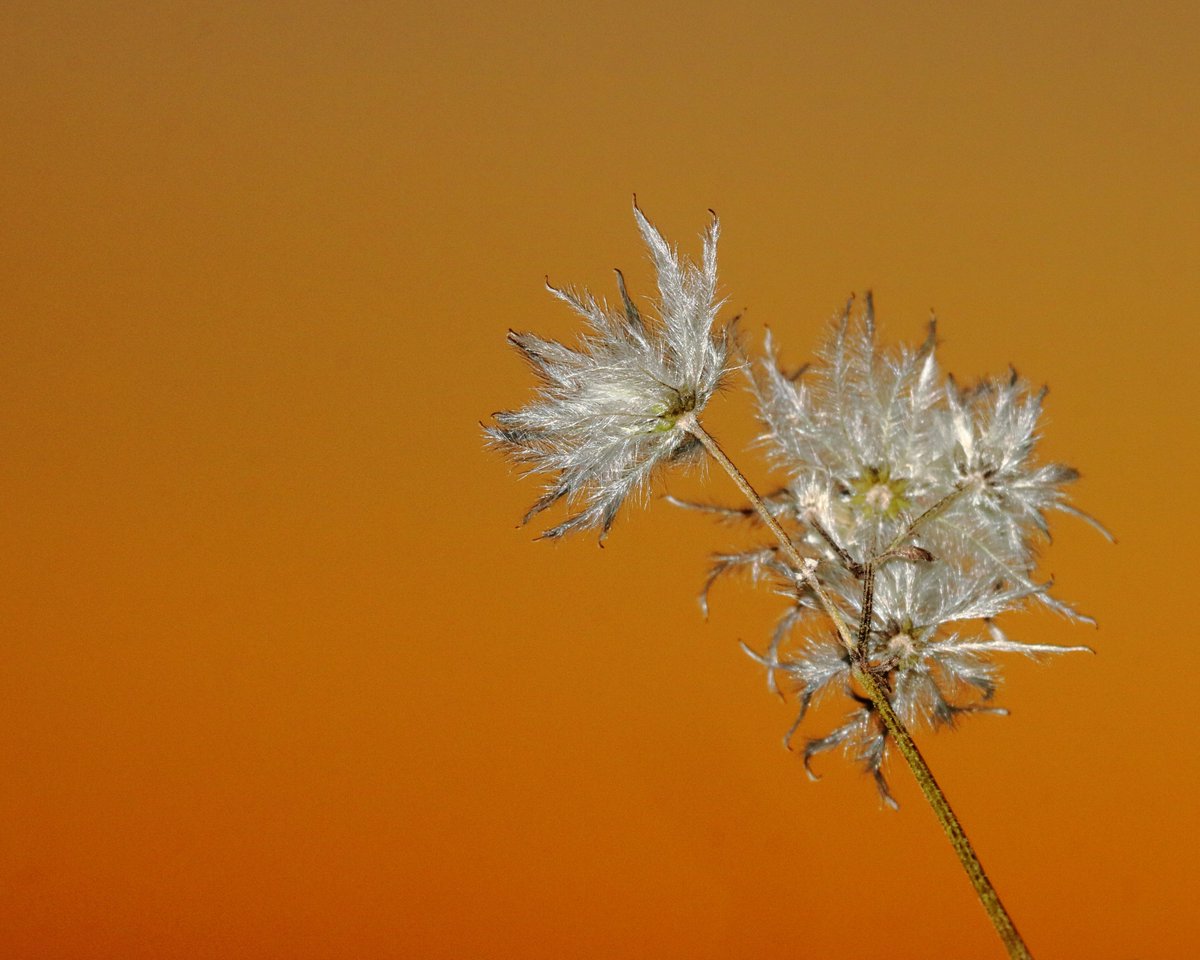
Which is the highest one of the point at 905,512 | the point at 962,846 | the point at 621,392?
the point at 621,392

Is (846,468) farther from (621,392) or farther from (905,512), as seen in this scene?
(621,392)

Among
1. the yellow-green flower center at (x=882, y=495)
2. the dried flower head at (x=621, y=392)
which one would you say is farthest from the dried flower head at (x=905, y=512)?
the dried flower head at (x=621, y=392)

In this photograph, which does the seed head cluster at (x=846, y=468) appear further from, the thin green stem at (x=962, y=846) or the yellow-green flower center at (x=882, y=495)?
the thin green stem at (x=962, y=846)

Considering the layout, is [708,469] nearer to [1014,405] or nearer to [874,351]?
[874,351]

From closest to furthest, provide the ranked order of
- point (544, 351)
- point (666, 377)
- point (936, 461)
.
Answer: point (936, 461), point (666, 377), point (544, 351)

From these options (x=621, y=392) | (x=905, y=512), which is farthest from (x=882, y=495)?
(x=621, y=392)

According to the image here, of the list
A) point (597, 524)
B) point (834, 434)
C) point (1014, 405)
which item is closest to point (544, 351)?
point (597, 524)

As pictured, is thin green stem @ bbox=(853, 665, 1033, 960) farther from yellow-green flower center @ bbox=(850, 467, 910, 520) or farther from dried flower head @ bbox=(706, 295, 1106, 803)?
yellow-green flower center @ bbox=(850, 467, 910, 520)
